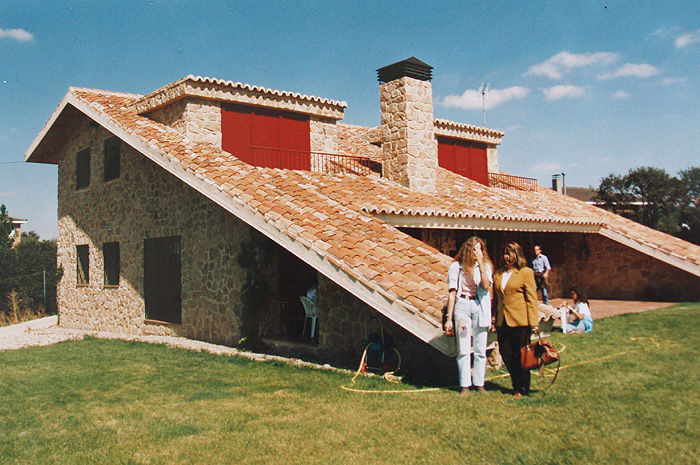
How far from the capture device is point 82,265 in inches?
669

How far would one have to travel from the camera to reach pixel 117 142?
50.3 feet

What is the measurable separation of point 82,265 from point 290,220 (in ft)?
35.1

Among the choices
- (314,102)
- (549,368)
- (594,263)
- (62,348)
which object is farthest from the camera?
(594,263)

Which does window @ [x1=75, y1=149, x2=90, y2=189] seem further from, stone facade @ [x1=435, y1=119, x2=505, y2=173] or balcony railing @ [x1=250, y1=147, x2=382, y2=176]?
stone facade @ [x1=435, y1=119, x2=505, y2=173]

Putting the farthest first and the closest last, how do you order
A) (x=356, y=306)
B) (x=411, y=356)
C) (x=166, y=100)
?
(x=166, y=100)
(x=356, y=306)
(x=411, y=356)

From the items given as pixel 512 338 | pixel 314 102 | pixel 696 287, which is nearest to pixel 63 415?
pixel 512 338

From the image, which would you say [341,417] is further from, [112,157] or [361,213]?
[112,157]

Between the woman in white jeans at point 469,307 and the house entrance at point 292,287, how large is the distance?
214 inches

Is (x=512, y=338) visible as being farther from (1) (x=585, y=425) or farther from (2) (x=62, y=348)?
(2) (x=62, y=348)

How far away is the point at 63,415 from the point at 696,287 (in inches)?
587

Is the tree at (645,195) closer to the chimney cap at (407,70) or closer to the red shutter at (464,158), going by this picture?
the red shutter at (464,158)

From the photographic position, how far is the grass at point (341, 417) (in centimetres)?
465

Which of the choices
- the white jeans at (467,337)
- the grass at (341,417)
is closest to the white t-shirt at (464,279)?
the white jeans at (467,337)

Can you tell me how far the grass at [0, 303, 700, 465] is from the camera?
4652mm
